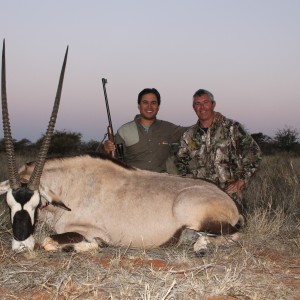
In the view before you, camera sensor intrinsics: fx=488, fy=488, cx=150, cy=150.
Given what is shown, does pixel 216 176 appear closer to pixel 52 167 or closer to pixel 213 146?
pixel 213 146

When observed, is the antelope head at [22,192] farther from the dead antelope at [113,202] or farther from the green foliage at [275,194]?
the green foliage at [275,194]

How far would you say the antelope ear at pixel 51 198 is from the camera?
4.41 metres

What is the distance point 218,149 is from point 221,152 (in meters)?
0.06

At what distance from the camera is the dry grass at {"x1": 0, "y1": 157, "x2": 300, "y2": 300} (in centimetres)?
309

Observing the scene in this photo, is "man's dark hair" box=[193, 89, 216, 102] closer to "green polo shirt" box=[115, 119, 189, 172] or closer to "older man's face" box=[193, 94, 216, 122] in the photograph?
"older man's face" box=[193, 94, 216, 122]

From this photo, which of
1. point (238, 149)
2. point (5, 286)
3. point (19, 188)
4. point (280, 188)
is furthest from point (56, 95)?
point (280, 188)

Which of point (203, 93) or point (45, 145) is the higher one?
point (203, 93)

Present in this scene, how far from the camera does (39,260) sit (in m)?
3.88

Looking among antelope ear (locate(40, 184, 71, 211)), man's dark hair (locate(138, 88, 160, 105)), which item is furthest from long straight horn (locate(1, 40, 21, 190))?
man's dark hair (locate(138, 88, 160, 105))

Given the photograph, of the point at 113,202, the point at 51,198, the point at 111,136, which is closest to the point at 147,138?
the point at 111,136

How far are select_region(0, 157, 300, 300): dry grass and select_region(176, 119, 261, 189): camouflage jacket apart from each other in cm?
151

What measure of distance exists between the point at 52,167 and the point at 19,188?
0.72m

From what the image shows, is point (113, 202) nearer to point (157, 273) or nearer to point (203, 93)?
point (157, 273)

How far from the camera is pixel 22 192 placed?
4195mm
